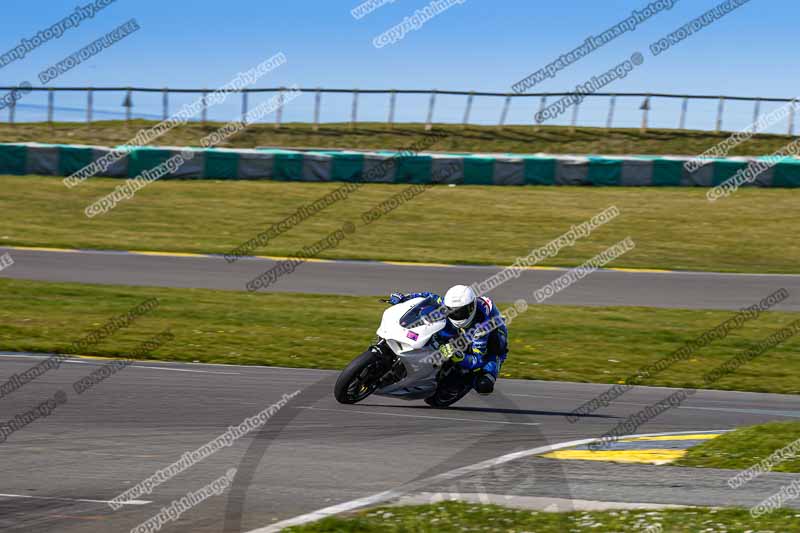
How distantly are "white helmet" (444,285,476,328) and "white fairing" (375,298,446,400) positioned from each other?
0.16 m

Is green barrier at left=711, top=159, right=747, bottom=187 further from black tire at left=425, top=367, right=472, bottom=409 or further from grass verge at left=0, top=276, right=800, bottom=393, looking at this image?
black tire at left=425, top=367, right=472, bottom=409

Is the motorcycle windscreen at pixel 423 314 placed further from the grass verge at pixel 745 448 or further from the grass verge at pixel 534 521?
the grass verge at pixel 534 521

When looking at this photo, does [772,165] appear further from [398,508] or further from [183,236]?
[398,508]

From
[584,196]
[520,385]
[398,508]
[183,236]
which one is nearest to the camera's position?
[398,508]

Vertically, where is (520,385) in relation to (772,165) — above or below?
below

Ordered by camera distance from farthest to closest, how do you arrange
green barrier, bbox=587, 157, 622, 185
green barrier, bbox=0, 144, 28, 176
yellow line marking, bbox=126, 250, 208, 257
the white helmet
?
green barrier, bbox=587, 157, 622, 185, green barrier, bbox=0, 144, 28, 176, yellow line marking, bbox=126, 250, 208, 257, the white helmet

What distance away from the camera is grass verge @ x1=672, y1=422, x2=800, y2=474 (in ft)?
30.9

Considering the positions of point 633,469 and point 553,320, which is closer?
point 633,469

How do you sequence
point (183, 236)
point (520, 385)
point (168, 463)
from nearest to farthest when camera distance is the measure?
point (168, 463), point (520, 385), point (183, 236)

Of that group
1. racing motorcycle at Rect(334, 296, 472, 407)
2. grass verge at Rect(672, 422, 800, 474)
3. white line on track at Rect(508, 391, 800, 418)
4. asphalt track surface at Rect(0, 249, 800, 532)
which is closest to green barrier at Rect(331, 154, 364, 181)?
asphalt track surface at Rect(0, 249, 800, 532)

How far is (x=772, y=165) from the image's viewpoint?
109 ft

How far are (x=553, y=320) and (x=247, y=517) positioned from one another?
462 inches

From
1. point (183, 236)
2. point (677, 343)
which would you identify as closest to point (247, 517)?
point (677, 343)

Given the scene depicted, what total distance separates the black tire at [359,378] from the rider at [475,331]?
0.75 m
